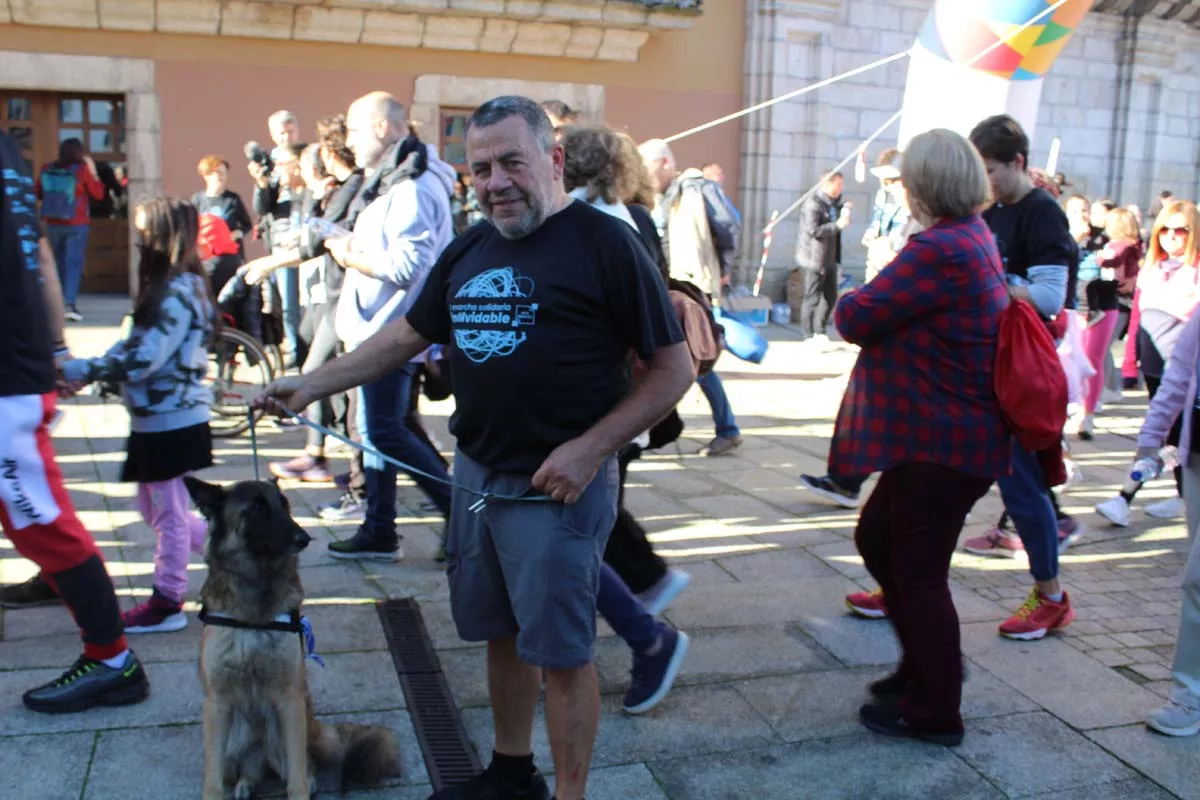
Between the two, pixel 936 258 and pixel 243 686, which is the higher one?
pixel 936 258

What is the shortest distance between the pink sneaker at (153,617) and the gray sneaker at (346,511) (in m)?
1.53

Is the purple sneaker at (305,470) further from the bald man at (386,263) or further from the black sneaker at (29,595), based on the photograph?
the black sneaker at (29,595)

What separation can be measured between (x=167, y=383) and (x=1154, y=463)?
3.38 m

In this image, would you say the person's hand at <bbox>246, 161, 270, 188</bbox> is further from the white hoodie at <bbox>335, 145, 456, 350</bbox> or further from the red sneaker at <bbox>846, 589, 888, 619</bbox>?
the red sneaker at <bbox>846, 589, 888, 619</bbox>

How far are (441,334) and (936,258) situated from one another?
4.82ft

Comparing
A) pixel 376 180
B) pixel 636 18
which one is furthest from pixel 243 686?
pixel 636 18

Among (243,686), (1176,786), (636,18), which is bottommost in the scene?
(1176,786)

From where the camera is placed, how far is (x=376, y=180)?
206 inches

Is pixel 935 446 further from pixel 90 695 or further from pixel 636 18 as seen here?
pixel 636 18

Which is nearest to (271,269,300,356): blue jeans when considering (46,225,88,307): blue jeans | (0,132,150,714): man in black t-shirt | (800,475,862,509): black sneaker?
(800,475,862,509): black sneaker

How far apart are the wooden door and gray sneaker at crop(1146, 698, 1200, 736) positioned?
12.8m

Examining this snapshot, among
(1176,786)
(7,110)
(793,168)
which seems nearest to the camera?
(1176,786)

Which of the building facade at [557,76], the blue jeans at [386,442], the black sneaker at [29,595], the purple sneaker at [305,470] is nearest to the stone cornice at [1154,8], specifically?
the building facade at [557,76]

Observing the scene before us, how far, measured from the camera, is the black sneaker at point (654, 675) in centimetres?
380
